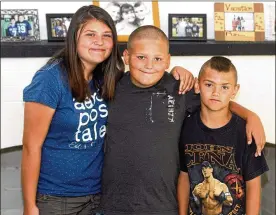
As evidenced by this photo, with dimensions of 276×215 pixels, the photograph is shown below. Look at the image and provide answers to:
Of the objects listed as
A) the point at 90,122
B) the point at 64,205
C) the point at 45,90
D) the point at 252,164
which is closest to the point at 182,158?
the point at 252,164

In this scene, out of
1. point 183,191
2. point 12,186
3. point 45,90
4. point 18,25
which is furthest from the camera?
point 12,186

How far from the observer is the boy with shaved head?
5.65ft

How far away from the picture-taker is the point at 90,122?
67.5 inches

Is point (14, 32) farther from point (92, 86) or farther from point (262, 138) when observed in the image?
point (262, 138)

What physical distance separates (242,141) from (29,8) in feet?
4.63

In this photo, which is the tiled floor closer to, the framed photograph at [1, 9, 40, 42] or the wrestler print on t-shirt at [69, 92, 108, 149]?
the framed photograph at [1, 9, 40, 42]

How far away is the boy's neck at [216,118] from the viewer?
1713 mm

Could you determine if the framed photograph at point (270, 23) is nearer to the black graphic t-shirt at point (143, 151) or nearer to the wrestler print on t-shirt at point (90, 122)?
the black graphic t-shirt at point (143, 151)

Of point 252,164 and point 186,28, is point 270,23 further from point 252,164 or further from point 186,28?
point 252,164

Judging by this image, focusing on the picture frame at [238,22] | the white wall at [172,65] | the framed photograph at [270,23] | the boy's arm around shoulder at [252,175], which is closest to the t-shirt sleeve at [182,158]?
the boy's arm around shoulder at [252,175]

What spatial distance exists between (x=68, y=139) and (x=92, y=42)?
0.38 m

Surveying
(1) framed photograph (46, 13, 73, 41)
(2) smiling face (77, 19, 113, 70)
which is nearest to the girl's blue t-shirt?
(2) smiling face (77, 19, 113, 70)

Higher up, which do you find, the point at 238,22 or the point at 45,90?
the point at 238,22

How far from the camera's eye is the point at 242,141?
168 centimetres
